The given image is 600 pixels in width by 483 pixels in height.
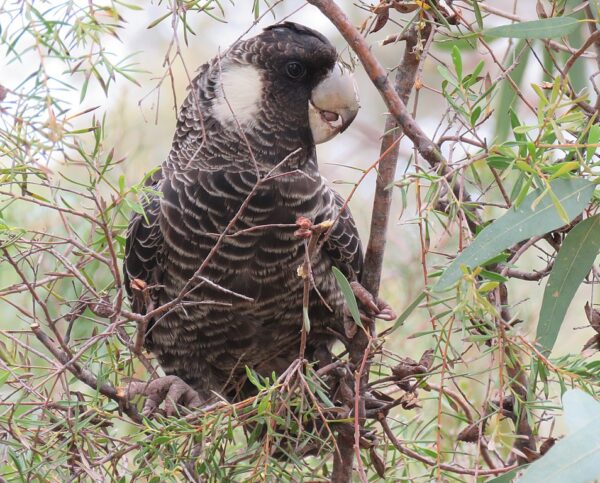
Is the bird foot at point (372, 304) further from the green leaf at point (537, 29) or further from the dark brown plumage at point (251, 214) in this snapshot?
the green leaf at point (537, 29)

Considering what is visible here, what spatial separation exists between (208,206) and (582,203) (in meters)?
0.86

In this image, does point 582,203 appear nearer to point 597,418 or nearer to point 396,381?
point 597,418

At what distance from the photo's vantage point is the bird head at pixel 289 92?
1.67 metres

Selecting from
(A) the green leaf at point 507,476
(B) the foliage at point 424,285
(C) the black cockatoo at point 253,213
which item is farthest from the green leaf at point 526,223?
(C) the black cockatoo at point 253,213

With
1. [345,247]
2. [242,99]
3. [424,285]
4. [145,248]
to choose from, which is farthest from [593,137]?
[145,248]

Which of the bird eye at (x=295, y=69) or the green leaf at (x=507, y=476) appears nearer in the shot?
the green leaf at (x=507, y=476)

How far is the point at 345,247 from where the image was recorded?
1.67m

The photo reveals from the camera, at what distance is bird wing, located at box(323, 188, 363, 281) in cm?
166

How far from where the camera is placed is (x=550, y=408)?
1.01 metres

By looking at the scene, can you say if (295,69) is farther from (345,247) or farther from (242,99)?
(345,247)

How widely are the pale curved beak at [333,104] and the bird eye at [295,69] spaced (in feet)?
0.16

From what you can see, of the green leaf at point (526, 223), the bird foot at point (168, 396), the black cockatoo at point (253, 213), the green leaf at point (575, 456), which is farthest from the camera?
the black cockatoo at point (253, 213)

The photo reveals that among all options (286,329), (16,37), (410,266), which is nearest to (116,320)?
(16,37)

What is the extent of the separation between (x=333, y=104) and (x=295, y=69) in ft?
0.38
